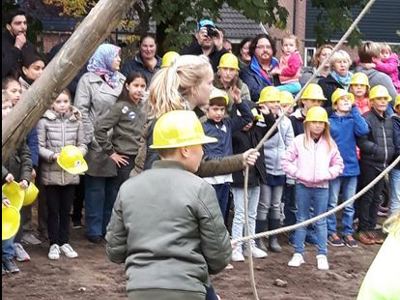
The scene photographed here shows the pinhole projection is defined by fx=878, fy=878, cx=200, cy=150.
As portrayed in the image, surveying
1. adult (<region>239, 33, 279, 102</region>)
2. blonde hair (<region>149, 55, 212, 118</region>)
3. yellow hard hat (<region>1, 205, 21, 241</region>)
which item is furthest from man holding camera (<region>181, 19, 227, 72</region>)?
blonde hair (<region>149, 55, 212, 118</region>)

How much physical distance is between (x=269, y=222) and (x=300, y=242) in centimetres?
50

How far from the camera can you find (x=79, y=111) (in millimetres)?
7688

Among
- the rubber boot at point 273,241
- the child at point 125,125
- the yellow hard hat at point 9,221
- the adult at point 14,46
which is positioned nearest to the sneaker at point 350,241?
the rubber boot at point 273,241

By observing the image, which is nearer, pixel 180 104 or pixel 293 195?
pixel 180 104

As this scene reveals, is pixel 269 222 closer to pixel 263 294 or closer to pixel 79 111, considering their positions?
pixel 263 294

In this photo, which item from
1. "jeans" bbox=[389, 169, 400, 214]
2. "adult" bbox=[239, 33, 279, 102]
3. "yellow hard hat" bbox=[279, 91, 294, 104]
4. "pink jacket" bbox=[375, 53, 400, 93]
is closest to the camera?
"yellow hard hat" bbox=[279, 91, 294, 104]

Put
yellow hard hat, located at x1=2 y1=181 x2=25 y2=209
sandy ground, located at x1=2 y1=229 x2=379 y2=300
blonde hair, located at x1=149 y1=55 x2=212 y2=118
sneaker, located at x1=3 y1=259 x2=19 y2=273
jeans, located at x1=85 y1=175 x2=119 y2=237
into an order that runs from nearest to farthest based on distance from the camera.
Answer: blonde hair, located at x1=149 y1=55 x2=212 y2=118, yellow hard hat, located at x1=2 y1=181 x2=25 y2=209, sandy ground, located at x1=2 y1=229 x2=379 y2=300, sneaker, located at x1=3 y1=259 x2=19 y2=273, jeans, located at x1=85 y1=175 x2=119 y2=237

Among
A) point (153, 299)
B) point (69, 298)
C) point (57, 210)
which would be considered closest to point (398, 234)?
point (153, 299)

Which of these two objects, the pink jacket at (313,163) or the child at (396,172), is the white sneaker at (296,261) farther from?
the child at (396,172)

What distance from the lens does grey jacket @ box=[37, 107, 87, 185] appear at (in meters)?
7.36

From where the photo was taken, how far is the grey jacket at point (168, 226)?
12.5 ft

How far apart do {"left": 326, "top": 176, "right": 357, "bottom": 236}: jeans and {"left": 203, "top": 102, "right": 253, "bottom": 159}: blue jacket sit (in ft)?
3.69

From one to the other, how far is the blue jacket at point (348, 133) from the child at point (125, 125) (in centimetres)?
189

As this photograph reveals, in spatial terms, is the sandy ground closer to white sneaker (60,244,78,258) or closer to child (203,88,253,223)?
white sneaker (60,244,78,258)
